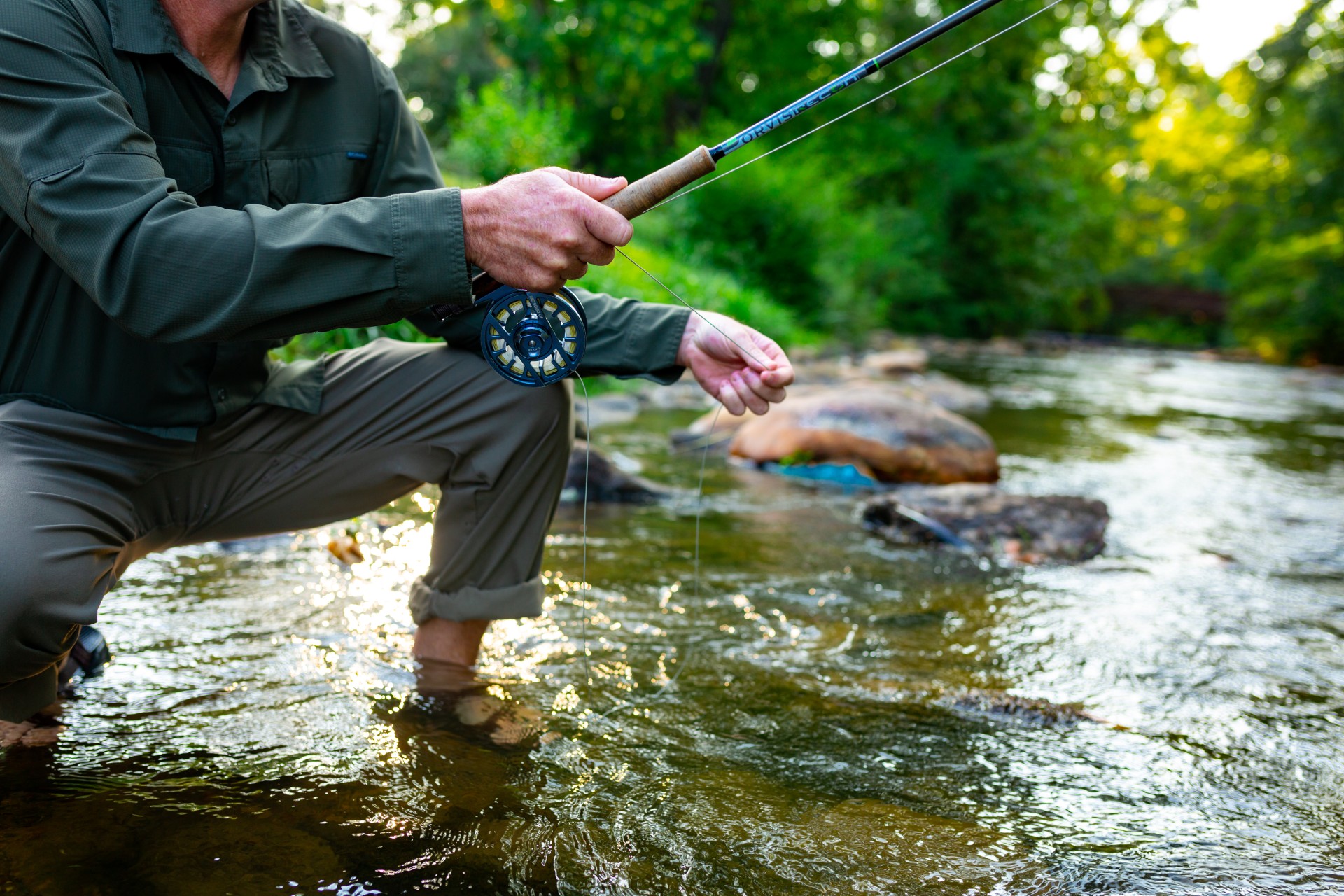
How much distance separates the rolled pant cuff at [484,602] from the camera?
2.19 metres

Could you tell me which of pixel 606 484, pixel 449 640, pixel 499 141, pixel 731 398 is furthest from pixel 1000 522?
pixel 499 141

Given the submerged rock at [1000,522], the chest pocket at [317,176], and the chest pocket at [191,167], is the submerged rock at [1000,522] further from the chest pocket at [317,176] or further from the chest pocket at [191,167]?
the chest pocket at [191,167]

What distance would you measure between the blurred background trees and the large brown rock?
13.7 ft

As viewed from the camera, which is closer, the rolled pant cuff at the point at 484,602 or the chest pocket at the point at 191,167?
the chest pocket at the point at 191,167

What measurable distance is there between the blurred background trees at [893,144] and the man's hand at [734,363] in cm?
795

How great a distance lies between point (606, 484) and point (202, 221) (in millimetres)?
3008

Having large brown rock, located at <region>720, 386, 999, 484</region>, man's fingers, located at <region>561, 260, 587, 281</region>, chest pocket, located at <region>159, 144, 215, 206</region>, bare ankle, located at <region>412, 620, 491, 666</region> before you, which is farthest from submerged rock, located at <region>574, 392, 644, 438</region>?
man's fingers, located at <region>561, 260, 587, 281</region>

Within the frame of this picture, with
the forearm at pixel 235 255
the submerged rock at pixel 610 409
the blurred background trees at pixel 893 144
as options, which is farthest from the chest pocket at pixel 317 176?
the blurred background trees at pixel 893 144

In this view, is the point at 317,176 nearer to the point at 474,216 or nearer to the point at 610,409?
the point at 474,216

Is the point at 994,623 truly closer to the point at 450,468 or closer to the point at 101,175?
the point at 450,468

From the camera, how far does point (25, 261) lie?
1.72m

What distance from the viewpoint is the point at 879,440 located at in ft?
19.3

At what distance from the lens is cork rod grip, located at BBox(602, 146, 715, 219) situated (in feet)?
5.43

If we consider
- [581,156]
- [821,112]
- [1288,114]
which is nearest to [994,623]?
[581,156]
